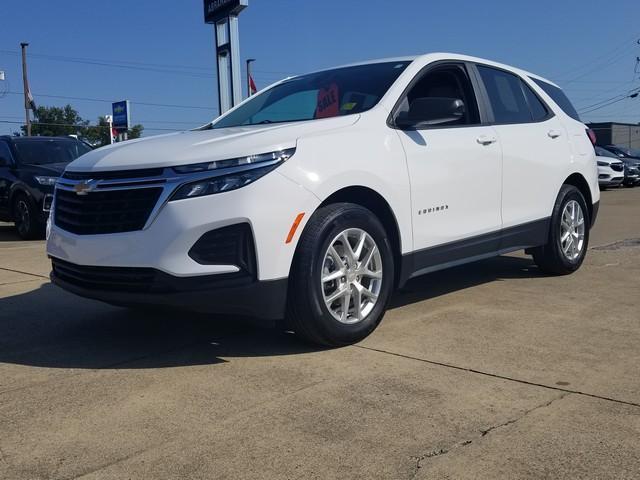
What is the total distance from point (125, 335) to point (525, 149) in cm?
329

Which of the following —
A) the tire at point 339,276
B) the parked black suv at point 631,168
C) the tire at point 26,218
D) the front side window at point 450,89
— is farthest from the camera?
the parked black suv at point 631,168

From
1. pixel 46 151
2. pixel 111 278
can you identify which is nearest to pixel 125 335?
pixel 111 278

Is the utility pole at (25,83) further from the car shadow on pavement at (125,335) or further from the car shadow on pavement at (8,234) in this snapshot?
the car shadow on pavement at (125,335)

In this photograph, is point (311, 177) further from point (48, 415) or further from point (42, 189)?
point (42, 189)

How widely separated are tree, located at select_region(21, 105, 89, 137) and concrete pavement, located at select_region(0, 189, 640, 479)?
79417 millimetres

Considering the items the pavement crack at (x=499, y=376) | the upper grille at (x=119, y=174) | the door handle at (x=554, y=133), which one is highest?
the door handle at (x=554, y=133)

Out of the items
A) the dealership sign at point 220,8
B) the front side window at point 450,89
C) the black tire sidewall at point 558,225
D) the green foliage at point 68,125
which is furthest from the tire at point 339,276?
the green foliage at point 68,125

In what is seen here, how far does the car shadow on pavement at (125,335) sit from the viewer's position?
3.91m

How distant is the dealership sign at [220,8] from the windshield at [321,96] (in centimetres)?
760

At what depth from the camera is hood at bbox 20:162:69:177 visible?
1067cm

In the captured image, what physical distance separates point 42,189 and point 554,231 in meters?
7.86

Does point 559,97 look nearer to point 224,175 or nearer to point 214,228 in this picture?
point 224,175

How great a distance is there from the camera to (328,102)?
4789mm

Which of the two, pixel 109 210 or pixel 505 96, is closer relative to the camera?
pixel 109 210
